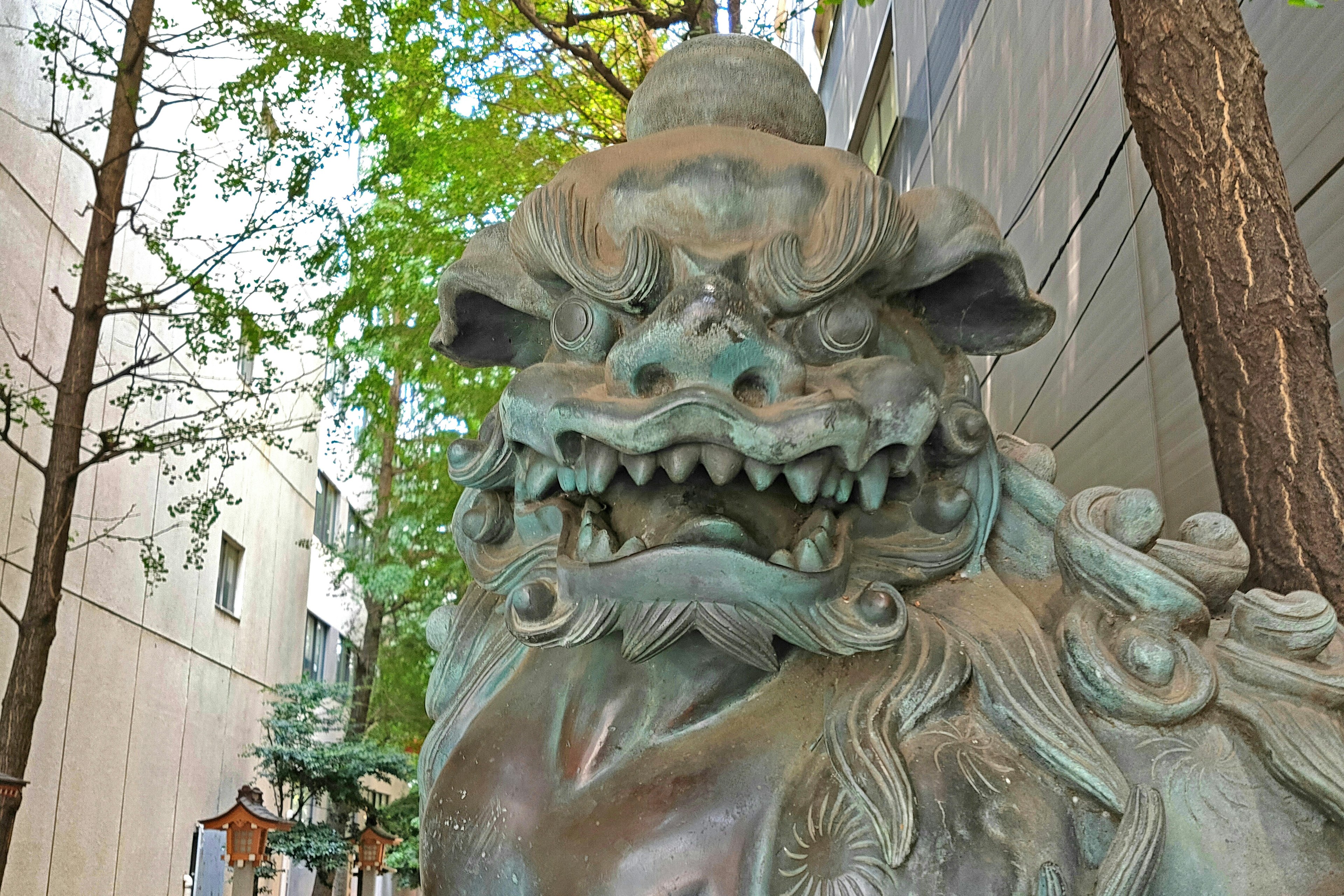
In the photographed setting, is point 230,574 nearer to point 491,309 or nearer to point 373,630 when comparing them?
point 373,630

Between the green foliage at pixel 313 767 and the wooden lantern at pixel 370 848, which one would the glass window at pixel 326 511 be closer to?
the green foliage at pixel 313 767

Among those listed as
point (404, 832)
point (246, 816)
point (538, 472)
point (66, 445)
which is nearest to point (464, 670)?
point (538, 472)

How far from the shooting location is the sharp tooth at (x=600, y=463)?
112 centimetres

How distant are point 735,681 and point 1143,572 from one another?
16.9 inches

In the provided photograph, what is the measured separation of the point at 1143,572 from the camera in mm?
1233

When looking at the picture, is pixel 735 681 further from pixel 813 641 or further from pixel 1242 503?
pixel 1242 503

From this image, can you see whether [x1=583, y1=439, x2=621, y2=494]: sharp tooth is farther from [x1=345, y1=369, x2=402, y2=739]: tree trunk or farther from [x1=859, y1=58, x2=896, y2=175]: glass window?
[x1=345, y1=369, x2=402, y2=739]: tree trunk

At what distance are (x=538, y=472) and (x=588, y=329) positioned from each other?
0.51 ft

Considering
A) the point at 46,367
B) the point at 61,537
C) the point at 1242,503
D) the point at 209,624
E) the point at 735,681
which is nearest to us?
the point at 735,681

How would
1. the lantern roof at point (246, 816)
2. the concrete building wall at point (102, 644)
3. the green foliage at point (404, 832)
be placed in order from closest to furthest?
the concrete building wall at point (102, 644)
the lantern roof at point (246, 816)
the green foliage at point (404, 832)

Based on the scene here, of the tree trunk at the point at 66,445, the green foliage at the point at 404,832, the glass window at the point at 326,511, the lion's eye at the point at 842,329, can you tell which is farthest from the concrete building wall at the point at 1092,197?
the glass window at the point at 326,511

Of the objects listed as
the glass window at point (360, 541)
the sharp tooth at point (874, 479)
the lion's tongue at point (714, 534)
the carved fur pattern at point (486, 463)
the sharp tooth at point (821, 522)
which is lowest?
the lion's tongue at point (714, 534)

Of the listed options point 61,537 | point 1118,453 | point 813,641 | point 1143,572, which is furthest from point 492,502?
point 61,537

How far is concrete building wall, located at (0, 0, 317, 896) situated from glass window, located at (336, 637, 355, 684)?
592 centimetres
